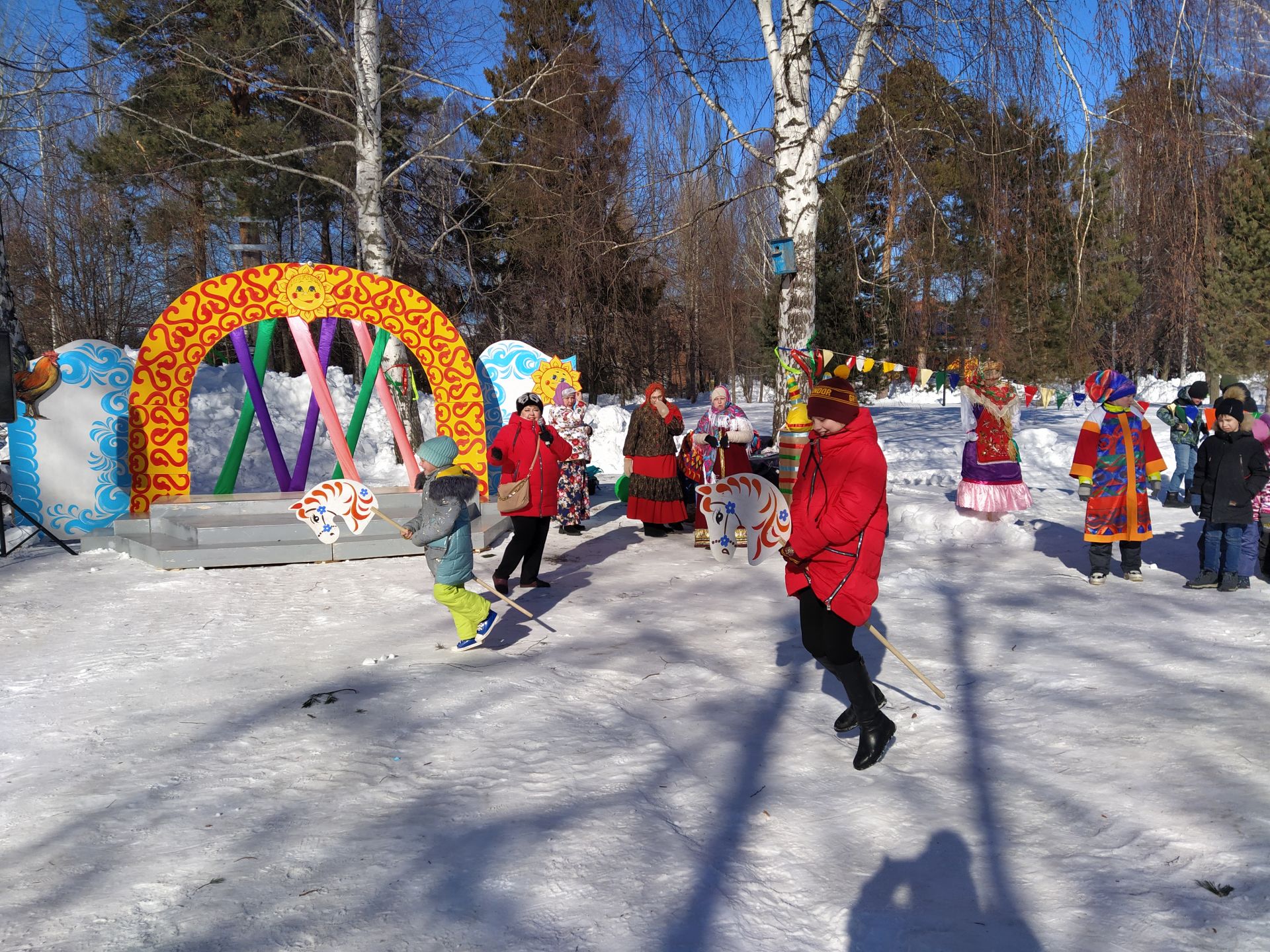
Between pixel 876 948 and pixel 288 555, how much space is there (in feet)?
22.7

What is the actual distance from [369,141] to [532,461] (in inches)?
272

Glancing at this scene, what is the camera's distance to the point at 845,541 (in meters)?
4.05

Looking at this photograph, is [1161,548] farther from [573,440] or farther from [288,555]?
[288,555]

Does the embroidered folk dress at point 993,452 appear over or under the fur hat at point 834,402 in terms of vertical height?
under

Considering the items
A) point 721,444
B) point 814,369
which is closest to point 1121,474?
point 814,369

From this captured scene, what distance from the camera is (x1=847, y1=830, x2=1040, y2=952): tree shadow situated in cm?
278

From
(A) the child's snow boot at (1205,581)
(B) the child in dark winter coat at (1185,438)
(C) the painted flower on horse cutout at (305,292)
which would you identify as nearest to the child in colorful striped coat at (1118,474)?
(A) the child's snow boot at (1205,581)

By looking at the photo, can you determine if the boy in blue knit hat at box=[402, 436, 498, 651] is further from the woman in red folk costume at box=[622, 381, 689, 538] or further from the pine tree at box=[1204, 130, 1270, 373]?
the pine tree at box=[1204, 130, 1270, 373]

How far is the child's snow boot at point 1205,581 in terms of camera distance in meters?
6.96

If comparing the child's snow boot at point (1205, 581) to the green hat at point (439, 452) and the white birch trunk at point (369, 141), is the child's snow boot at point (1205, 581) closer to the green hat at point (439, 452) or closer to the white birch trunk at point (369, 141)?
the green hat at point (439, 452)

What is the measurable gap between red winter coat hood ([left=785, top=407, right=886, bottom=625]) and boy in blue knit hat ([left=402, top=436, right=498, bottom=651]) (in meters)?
2.35

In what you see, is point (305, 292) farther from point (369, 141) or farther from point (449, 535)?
point (449, 535)

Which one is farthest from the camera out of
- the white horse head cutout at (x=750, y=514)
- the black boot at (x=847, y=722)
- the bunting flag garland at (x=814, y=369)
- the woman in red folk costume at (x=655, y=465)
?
the woman in red folk costume at (x=655, y=465)

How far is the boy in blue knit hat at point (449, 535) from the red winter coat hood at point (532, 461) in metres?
1.45
